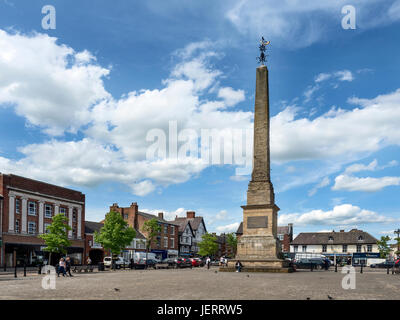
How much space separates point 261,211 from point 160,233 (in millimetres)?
47197

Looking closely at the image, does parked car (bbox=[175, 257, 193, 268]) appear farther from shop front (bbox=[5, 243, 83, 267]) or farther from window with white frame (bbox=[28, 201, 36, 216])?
window with white frame (bbox=[28, 201, 36, 216])

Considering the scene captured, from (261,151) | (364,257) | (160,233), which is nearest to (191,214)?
(160,233)

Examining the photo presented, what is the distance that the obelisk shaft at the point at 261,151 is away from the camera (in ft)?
96.1

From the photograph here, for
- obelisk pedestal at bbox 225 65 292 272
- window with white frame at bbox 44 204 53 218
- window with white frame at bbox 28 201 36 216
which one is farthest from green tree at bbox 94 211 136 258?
obelisk pedestal at bbox 225 65 292 272

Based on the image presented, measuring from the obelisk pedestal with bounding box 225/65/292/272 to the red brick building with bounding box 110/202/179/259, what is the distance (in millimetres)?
42666

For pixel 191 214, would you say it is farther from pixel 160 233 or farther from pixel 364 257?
pixel 364 257

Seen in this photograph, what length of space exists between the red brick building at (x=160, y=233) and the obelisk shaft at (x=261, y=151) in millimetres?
42777

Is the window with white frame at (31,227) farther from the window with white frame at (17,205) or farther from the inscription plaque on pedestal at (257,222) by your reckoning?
the inscription plaque on pedestal at (257,222)

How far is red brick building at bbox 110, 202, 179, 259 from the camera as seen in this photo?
7081 centimetres

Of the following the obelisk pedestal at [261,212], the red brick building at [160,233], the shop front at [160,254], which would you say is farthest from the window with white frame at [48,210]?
the obelisk pedestal at [261,212]

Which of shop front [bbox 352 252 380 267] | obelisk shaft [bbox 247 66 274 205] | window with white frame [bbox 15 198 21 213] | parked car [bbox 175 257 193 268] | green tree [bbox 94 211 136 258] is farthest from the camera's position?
shop front [bbox 352 252 380 267]

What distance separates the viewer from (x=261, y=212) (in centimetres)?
2888

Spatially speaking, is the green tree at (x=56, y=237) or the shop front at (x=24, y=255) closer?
the green tree at (x=56, y=237)
